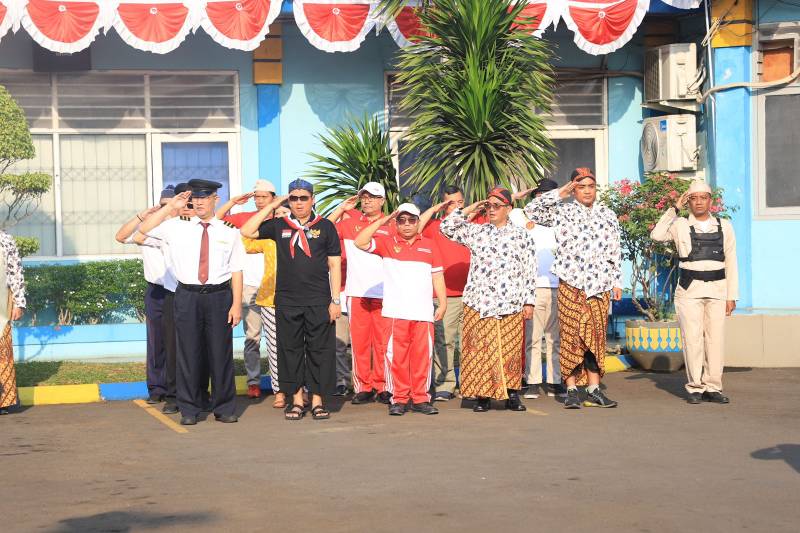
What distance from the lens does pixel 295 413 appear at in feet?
35.1

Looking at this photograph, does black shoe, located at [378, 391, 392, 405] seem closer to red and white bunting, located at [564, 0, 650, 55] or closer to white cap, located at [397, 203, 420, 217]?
white cap, located at [397, 203, 420, 217]

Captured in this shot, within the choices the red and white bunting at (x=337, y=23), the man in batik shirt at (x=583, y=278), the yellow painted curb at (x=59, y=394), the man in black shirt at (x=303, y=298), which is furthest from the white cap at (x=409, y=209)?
the red and white bunting at (x=337, y=23)

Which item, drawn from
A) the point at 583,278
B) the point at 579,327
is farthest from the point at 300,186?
the point at 579,327

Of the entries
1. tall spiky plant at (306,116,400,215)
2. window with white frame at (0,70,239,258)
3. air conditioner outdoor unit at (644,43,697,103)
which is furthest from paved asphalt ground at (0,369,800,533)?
air conditioner outdoor unit at (644,43,697,103)

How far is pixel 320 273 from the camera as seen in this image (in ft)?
35.2

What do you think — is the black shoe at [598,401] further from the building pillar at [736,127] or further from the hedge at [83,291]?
the hedge at [83,291]

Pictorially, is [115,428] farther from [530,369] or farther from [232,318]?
[530,369]

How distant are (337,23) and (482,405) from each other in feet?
18.1

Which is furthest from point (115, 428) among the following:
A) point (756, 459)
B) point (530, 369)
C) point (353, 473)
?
point (756, 459)

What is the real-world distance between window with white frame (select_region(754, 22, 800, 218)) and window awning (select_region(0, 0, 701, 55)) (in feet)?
4.67

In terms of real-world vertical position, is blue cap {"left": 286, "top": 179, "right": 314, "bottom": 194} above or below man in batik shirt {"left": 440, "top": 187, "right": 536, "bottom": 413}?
above

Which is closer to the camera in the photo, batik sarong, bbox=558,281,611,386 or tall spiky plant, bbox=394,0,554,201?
batik sarong, bbox=558,281,611,386

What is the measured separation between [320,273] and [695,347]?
338 centimetres

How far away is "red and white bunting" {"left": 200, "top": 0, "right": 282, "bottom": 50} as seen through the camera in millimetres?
14406
